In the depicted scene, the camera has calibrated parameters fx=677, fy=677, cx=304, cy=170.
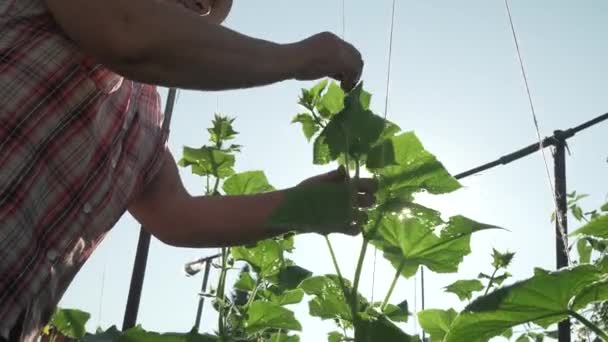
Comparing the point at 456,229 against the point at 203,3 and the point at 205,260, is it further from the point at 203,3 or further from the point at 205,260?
the point at 205,260

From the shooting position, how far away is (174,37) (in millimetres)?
609

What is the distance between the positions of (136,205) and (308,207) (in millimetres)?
560

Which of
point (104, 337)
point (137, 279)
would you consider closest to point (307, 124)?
point (104, 337)

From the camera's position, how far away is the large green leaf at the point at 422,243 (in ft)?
2.21

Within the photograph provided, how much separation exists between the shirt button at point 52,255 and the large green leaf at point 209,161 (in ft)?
1.54

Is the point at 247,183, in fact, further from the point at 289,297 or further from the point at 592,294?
the point at 592,294

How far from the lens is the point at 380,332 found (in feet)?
1.74

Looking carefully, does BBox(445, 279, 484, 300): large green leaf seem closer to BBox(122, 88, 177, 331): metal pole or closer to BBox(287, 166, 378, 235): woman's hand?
BBox(287, 166, 378, 235): woman's hand

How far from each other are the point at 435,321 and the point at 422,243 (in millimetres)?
214

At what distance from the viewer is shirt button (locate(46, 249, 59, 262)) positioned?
724 millimetres

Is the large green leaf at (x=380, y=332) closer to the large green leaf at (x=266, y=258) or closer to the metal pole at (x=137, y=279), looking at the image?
the large green leaf at (x=266, y=258)

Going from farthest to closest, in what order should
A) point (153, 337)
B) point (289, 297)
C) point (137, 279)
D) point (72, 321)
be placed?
point (137, 279) → point (72, 321) → point (289, 297) → point (153, 337)

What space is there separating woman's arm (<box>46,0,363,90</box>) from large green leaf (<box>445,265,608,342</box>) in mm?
288

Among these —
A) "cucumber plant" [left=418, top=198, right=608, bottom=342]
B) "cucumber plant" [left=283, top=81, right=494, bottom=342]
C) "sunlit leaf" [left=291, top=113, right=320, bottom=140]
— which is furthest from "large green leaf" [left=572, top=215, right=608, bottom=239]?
"sunlit leaf" [left=291, top=113, right=320, bottom=140]
